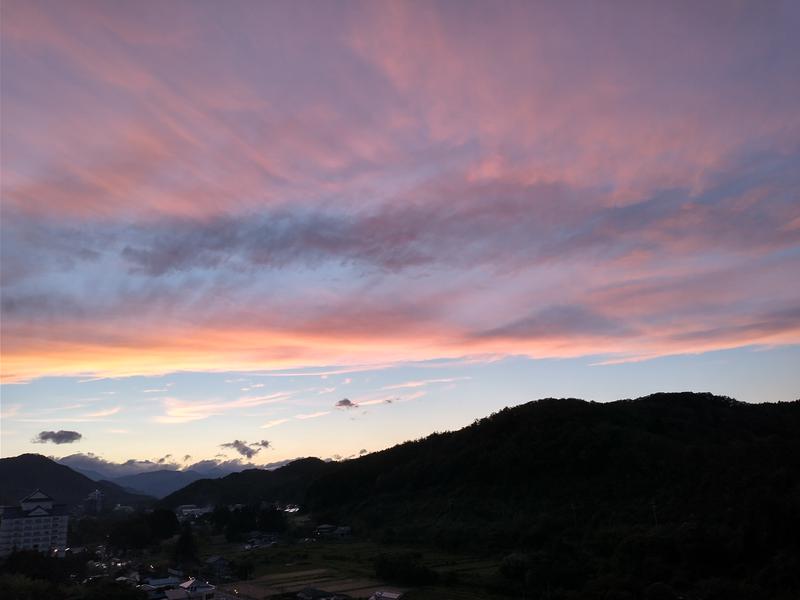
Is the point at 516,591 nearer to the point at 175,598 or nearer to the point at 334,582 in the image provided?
the point at 334,582

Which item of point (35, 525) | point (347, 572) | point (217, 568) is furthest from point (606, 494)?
point (35, 525)

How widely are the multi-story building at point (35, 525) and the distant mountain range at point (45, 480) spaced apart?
77.8 meters

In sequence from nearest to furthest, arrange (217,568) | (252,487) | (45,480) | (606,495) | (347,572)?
(347,572), (217,568), (606,495), (252,487), (45,480)

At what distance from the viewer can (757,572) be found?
940 inches

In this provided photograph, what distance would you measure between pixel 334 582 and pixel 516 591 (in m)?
10.2

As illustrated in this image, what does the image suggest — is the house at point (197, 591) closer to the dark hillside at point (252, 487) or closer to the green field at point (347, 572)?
the green field at point (347, 572)

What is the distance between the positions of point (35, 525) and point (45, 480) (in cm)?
9712

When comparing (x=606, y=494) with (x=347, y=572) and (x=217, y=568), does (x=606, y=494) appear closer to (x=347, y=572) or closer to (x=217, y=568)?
(x=347, y=572)

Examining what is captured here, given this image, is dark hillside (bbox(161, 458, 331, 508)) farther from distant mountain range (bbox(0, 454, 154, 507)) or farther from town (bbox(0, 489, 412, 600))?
town (bbox(0, 489, 412, 600))

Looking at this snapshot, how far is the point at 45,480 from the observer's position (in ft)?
416

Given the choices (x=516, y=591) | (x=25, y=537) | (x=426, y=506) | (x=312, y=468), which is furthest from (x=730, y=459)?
(x=312, y=468)

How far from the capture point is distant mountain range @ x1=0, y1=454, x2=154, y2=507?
389 ft

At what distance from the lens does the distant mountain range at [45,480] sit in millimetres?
118562

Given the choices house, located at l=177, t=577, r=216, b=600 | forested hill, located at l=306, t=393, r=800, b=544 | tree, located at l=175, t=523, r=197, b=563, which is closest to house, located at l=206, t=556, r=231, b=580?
tree, located at l=175, t=523, r=197, b=563
